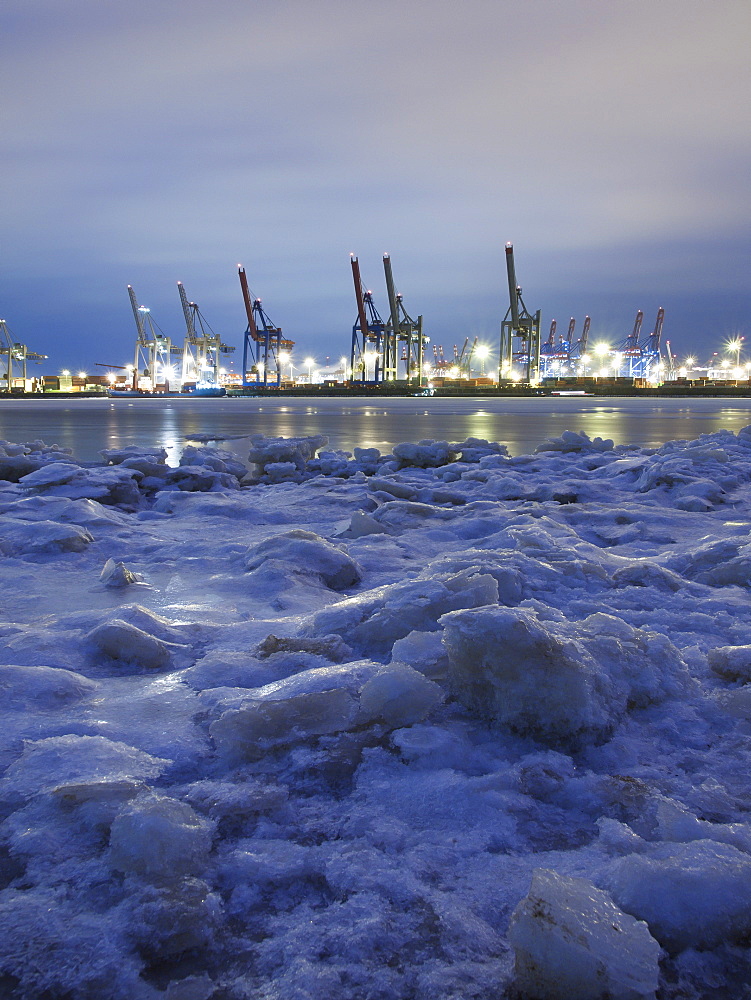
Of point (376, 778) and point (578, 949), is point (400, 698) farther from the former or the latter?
point (578, 949)

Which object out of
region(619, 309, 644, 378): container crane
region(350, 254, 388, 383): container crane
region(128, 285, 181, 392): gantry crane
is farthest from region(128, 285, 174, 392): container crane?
region(619, 309, 644, 378): container crane

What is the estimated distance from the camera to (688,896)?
707mm

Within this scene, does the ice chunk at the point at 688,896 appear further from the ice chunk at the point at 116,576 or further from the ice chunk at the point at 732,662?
the ice chunk at the point at 116,576

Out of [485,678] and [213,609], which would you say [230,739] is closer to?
[485,678]

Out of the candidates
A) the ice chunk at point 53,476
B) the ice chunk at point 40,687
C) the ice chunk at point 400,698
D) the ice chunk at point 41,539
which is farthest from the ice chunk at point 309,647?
the ice chunk at point 53,476

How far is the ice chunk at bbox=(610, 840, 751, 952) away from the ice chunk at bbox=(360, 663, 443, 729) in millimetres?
436

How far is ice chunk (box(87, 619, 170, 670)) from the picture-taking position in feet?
4.64

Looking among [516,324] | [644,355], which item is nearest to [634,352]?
[644,355]

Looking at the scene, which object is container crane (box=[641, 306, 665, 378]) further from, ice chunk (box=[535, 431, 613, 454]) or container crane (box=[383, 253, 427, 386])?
ice chunk (box=[535, 431, 613, 454])

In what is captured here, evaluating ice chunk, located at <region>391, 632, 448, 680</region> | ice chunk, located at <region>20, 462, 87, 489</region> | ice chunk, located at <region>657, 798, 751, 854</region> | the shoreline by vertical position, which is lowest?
ice chunk, located at <region>657, 798, 751, 854</region>

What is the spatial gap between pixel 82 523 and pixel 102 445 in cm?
441

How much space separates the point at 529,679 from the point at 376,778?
1.07 ft

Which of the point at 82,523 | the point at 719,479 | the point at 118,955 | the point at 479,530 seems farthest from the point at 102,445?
the point at 118,955

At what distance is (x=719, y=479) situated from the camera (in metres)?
3.87
